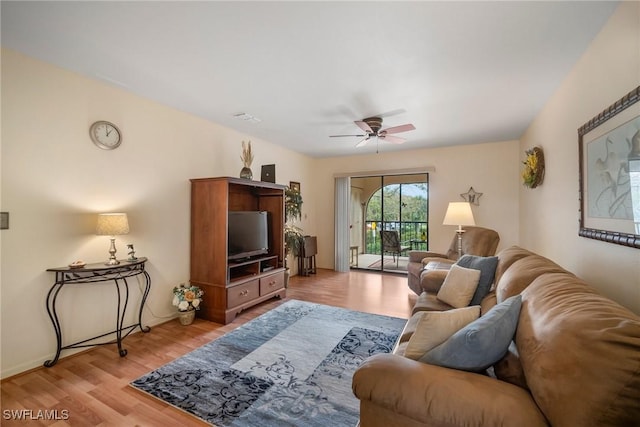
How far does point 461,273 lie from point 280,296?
265cm

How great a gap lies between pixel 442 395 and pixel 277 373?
5.02ft

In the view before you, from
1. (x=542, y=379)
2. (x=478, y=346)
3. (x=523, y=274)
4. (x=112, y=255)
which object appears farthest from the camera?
(x=112, y=255)

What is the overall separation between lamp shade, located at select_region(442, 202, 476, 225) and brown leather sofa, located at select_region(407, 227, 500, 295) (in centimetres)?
28

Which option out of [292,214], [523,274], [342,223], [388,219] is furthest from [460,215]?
[292,214]

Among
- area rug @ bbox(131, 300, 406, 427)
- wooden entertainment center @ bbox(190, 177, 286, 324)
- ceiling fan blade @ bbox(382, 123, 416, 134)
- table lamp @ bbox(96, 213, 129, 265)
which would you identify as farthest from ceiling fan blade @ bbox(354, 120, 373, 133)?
table lamp @ bbox(96, 213, 129, 265)

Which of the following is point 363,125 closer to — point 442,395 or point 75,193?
point 442,395

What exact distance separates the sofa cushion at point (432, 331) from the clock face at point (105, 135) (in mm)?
3213

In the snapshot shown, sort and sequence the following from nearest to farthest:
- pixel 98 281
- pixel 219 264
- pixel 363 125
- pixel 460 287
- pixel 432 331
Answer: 1. pixel 432 331
2. pixel 460 287
3. pixel 98 281
4. pixel 219 264
5. pixel 363 125

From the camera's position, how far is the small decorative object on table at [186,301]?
305cm

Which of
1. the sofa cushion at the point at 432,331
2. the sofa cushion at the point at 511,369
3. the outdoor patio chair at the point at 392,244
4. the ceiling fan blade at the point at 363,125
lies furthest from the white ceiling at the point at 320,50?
the outdoor patio chair at the point at 392,244

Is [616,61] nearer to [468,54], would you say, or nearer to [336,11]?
[468,54]

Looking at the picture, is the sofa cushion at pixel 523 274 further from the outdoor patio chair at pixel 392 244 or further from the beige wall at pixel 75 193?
the outdoor patio chair at pixel 392 244

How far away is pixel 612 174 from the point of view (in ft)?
5.39

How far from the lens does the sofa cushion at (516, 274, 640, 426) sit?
0.73 meters
